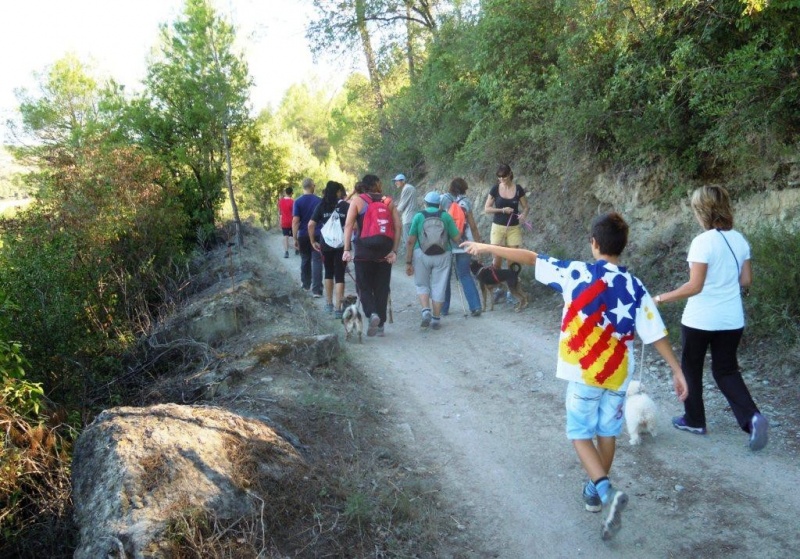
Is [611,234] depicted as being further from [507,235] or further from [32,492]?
[507,235]

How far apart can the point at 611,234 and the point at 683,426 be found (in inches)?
A: 92.8

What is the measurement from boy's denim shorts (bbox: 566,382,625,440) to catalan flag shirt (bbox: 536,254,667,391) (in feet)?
0.21

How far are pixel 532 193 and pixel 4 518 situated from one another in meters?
11.2

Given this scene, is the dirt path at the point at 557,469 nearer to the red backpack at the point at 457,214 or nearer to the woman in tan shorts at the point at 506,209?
the red backpack at the point at 457,214

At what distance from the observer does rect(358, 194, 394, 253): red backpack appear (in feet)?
27.9

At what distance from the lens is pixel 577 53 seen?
34.2 feet

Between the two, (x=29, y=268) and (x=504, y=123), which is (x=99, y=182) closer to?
(x=29, y=268)

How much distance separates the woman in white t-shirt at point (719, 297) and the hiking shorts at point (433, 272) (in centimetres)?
461

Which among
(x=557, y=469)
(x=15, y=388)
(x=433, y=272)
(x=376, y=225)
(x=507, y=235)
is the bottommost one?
(x=557, y=469)

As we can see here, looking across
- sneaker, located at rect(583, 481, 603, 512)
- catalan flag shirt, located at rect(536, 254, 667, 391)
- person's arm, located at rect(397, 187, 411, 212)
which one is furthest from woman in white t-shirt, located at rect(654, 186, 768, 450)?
person's arm, located at rect(397, 187, 411, 212)

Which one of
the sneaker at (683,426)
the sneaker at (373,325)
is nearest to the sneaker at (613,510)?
the sneaker at (683,426)

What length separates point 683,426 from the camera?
511 cm

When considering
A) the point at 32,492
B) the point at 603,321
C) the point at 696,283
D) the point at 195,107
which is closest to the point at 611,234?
the point at 603,321

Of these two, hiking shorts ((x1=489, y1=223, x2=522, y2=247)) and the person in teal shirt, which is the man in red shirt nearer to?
hiking shorts ((x1=489, y1=223, x2=522, y2=247))
